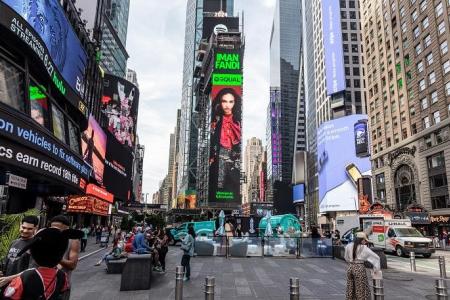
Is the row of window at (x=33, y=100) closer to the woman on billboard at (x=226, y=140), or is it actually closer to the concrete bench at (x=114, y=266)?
the concrete bench at (x=114, y=266)

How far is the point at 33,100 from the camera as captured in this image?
14141 mm

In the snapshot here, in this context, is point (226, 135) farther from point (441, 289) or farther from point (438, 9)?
point (441, 289)

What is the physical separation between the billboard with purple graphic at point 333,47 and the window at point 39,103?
85994mm

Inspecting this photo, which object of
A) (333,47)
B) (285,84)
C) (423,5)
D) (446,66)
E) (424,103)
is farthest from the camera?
(285,84)

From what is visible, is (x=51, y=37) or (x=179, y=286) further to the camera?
(x=51, y=37)

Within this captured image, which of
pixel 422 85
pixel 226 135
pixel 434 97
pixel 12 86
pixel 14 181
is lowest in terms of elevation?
pixel 14 181

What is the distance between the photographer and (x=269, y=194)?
190 m

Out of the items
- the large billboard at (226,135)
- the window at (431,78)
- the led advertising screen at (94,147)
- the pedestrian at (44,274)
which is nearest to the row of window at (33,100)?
the pedestrian at (44,274)

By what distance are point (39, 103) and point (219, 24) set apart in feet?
443

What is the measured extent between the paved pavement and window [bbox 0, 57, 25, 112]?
633 centimetres

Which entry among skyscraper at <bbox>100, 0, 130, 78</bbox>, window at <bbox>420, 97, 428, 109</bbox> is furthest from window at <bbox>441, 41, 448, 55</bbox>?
skyscraper at <bbox>100, 0, 130, 78</bbox>

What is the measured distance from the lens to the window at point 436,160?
45.2 meters

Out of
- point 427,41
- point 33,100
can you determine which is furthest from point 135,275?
point 427,41

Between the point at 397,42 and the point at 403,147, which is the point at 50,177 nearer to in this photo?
the point at 403,147
